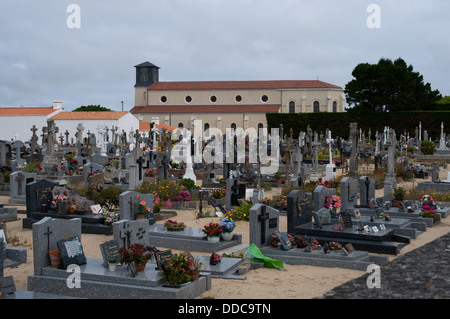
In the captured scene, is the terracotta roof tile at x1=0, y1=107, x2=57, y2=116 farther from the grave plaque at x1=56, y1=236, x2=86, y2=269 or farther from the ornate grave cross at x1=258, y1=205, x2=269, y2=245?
the grave plaque at x1=56, y1=236, x2=86, y2=269

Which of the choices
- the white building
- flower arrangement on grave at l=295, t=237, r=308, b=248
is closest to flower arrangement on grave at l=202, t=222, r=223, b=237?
flower arrangement on grave at l=295, t=237, r=308, b=248

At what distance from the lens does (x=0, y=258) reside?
26.1 feet

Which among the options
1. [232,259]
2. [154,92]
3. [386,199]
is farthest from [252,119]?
[232,259]

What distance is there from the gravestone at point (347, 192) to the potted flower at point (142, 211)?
534cm

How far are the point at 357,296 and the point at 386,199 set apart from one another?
26.5ft

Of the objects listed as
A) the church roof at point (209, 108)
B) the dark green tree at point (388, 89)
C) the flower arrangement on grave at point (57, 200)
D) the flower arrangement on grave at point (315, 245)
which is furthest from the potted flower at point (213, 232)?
the church roof at point (209, 108)

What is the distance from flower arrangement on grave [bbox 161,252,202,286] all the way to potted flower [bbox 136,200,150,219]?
477cm

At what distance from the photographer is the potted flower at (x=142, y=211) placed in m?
12.1

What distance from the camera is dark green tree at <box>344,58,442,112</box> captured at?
62875 mm

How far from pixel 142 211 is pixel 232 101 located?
64121 mm

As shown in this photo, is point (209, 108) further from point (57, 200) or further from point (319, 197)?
point (319, 197)

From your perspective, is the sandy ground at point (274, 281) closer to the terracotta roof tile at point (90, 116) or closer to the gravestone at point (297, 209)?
the gravestone at point (297, 209)
